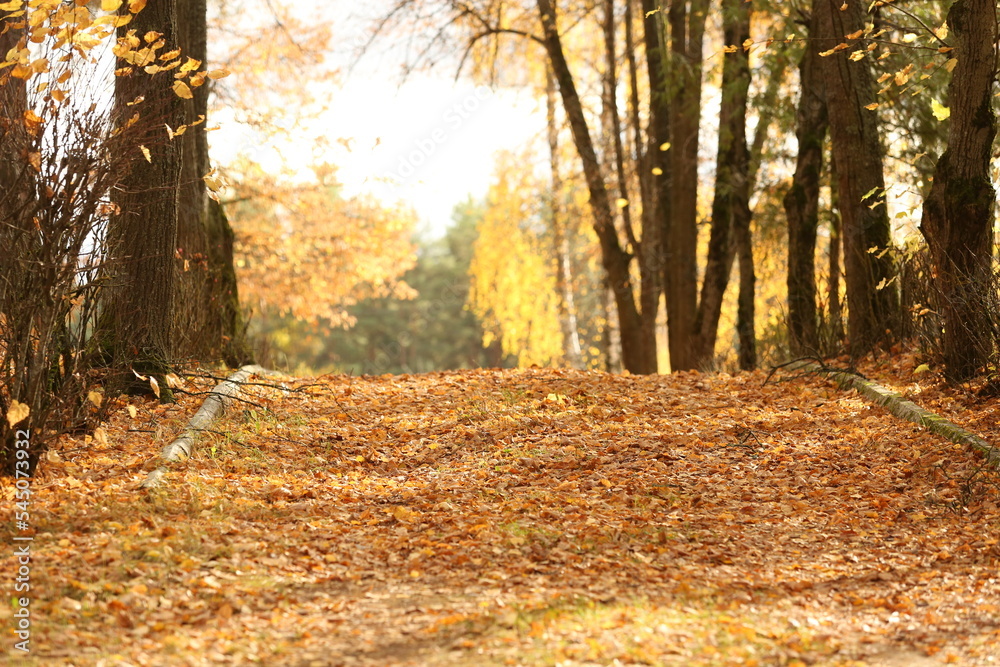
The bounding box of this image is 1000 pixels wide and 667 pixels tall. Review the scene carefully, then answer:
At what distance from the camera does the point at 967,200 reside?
6.01 meters

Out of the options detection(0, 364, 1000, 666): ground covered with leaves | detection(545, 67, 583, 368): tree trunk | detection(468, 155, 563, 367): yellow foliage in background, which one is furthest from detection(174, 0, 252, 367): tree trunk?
detection(468, 155, 563, 367): yellow foliage in background

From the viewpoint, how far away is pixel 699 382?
732 cm

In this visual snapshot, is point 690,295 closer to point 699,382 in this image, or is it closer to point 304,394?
point 699,382

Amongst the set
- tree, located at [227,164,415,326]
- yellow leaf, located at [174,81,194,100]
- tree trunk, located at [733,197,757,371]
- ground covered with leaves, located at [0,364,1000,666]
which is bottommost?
ground covered with leaves, located at [0,364,1000,666]

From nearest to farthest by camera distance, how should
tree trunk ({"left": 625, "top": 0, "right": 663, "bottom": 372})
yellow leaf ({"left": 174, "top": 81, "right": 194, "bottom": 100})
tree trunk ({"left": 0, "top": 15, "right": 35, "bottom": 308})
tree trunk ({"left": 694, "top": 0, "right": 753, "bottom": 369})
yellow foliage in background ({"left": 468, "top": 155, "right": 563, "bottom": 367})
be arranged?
tree trunk ({"left": 0, "top": 15, "right": 35, "bottom": 308})
yellow leaf ({"left": 174, "top": 81, "right": 194, "bottom": 100})
tree trunk ({"left": 694, "top": 0, "right": 753, "bottom": 369})
tree trunk ({"left": 625, "top": 0, "right": 663, "bottom": 372})
yellow foliage in background ({"left": 468, "top": 155, "right": 563, "bottom": 367})

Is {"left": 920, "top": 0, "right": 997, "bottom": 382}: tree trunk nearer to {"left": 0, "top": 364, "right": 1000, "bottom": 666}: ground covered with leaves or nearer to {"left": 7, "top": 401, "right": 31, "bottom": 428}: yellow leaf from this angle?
{"left": 0, "top": 364, "right": 1000, "bottom": 666}: ground covered with leaves

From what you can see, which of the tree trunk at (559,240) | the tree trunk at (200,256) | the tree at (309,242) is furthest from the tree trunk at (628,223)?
the tree trunk at (200,256)

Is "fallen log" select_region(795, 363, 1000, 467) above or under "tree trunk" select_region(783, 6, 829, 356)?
under

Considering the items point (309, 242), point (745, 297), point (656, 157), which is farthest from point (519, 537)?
point (309, 242)

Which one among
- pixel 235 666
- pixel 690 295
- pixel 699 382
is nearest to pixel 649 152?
pixel 690 295

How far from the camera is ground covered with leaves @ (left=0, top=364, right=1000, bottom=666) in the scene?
322 centimetres

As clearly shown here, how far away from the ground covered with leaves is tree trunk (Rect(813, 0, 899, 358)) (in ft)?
4.88

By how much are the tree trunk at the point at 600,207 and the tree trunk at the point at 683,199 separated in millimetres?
580

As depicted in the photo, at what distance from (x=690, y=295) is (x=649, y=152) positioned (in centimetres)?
248
